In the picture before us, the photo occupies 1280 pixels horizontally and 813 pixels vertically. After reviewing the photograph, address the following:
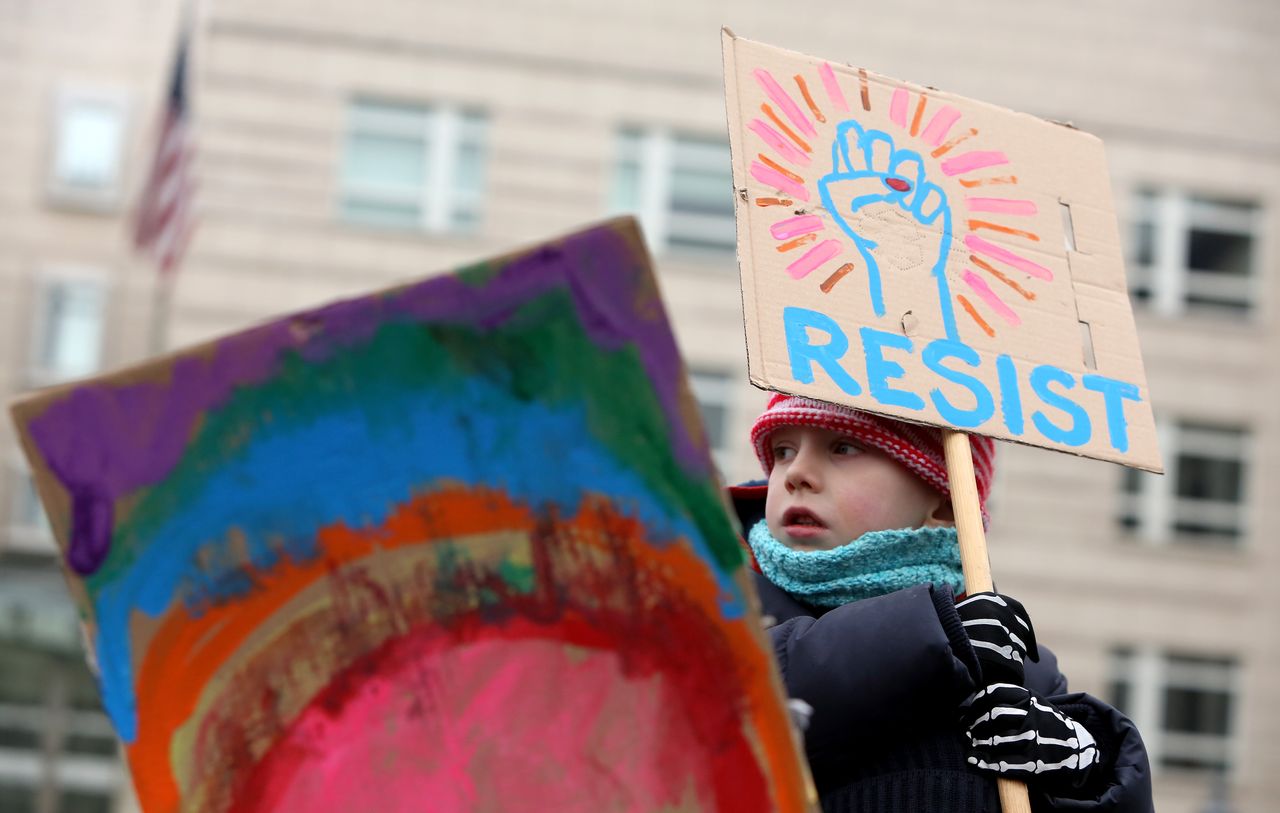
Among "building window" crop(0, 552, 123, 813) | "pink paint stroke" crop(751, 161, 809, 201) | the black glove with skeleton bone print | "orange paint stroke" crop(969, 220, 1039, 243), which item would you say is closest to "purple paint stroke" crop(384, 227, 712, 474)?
the black glove with skeleton bone print

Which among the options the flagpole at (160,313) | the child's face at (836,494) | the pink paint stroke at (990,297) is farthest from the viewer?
the flagpole at (160,313)

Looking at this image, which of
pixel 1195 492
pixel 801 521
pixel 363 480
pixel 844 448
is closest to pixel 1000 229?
pixel 844 448

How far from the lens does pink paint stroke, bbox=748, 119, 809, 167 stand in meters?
2.64

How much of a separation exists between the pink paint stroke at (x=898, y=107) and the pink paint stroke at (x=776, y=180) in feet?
0.84

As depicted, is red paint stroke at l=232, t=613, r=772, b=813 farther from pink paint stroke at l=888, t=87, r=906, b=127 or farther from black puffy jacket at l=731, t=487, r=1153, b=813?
pink paint stroke at l=888, t=87, r=906, b=127

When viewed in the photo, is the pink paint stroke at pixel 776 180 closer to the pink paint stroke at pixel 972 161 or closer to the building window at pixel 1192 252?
the pink paint stroke at pixel 972 161

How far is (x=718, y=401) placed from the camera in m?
18.2

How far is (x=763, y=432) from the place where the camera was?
2.76 meters

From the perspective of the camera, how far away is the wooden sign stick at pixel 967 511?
8.17 feet

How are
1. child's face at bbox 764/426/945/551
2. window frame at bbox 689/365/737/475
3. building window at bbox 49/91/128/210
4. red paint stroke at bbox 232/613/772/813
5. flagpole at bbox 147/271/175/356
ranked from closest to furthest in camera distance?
1. red paint stroke at bbox 232/613/772/813
2. child's face at bbox 764/426/945/551
3. window frame at bbox 689/365/737/475
4. flagpole at bbox 147/271/175/356
5. building window at bbox 49/91/128/210

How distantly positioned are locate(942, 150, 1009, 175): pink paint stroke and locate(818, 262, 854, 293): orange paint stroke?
0.98ft

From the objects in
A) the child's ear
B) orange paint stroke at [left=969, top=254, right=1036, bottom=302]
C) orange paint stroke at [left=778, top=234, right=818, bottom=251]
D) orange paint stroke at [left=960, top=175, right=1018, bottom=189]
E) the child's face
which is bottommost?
the child's ear

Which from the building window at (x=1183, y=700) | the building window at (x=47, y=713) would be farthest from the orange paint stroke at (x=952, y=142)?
the building window at (x=47, y=713)

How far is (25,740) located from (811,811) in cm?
2105
